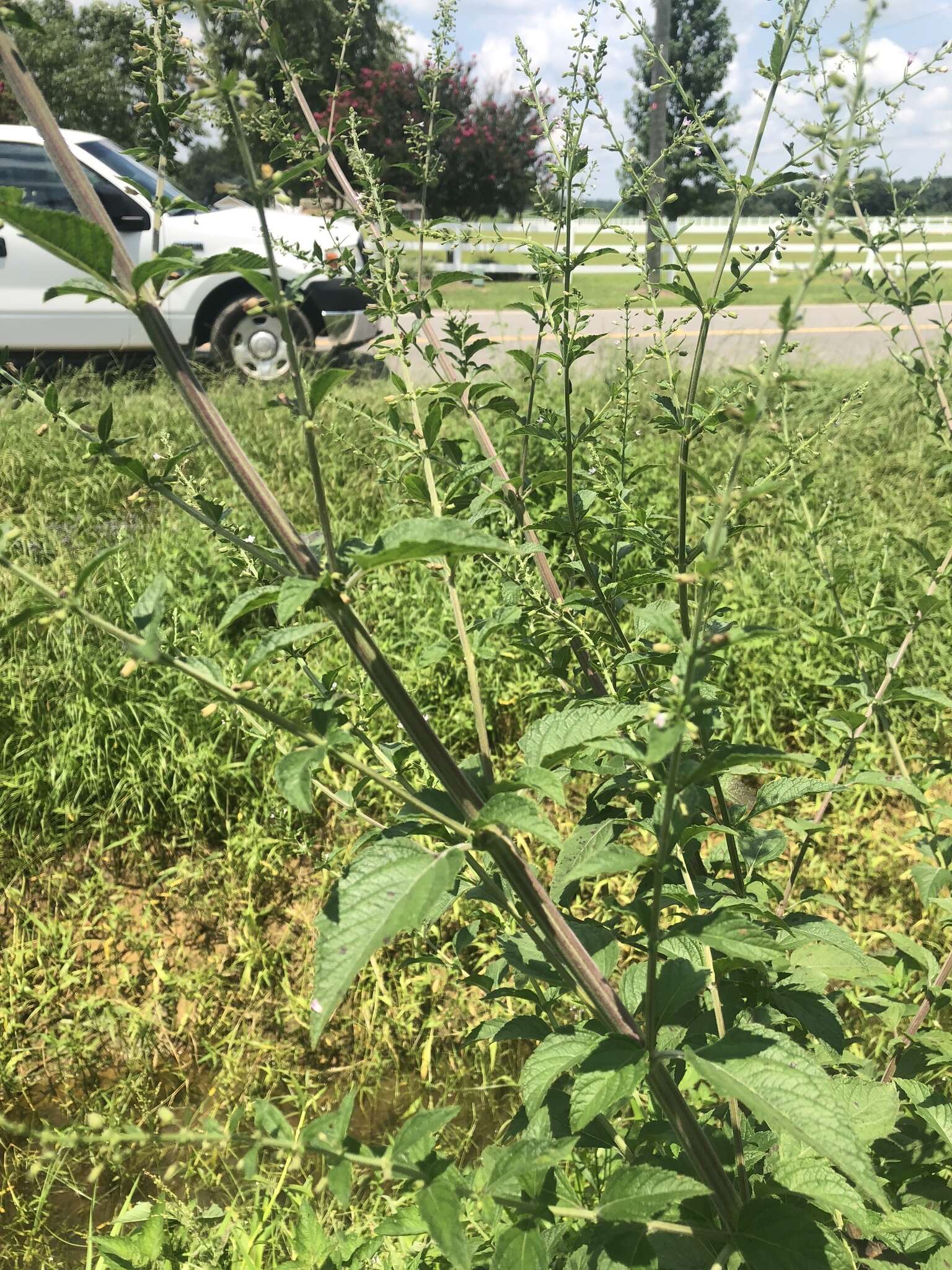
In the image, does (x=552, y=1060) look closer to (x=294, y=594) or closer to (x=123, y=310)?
(x=294, y=594)

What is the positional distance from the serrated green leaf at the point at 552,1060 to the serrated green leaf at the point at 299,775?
1.18ft

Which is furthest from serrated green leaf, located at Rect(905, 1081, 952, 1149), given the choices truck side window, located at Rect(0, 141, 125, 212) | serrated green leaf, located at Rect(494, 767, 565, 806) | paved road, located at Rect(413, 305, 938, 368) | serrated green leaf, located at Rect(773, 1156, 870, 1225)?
truck side window, located at Rect(0, 141, 125, 212)

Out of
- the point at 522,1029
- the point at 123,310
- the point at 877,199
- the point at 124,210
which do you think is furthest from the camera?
the point at 123,310

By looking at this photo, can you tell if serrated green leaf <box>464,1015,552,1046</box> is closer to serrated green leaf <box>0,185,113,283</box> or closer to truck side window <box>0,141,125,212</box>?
serrated green leaf <box>0,185,113,283</box>

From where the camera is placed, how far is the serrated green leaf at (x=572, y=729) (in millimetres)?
961

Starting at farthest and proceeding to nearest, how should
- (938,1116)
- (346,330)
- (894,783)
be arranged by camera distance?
(346,330) → (894,783) → (938,1116)

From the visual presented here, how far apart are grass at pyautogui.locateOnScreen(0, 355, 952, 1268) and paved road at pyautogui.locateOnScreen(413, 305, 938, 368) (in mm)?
1994

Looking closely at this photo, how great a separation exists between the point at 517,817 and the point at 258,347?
6513 millimetres

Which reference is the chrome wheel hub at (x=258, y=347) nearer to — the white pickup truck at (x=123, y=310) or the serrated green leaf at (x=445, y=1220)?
the white pickup truck at (x=123, y=310)

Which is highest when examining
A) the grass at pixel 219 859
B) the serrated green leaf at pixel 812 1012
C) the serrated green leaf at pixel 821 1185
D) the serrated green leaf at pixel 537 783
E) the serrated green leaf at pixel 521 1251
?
the serrated green leaf at pixel 537 783

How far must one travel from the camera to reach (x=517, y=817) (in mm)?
815

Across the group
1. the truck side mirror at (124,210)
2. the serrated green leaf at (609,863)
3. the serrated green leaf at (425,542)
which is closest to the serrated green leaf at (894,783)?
the serrated green leaf at (609,863)

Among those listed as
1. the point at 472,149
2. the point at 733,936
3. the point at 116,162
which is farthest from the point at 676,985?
the point at 472,149

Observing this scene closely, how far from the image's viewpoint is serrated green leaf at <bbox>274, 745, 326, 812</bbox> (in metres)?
0.81
